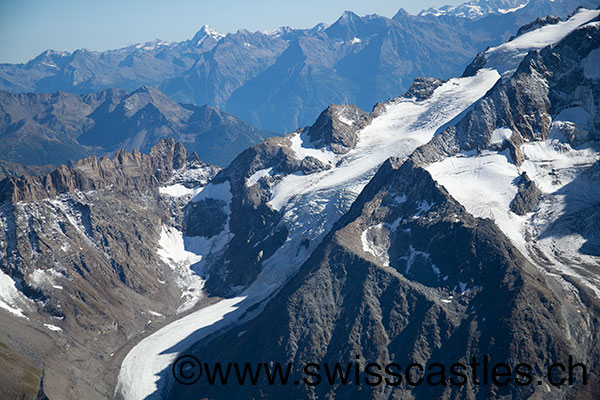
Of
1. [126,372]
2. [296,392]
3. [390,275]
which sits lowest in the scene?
[126,372]

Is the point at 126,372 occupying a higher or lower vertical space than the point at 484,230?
lower

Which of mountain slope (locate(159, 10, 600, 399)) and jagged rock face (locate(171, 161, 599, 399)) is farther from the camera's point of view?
jagged rock face (locate(171, 161, 599, 399))

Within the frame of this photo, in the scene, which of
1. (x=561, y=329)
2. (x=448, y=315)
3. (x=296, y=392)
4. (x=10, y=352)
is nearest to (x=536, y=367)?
(x=561, y=329)

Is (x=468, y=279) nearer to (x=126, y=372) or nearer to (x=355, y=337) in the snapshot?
(x=355, y=337)

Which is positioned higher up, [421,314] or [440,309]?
[440,309]

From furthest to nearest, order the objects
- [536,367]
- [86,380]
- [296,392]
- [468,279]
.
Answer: [86,380]
[468,279]
[296,392]
[536,367]

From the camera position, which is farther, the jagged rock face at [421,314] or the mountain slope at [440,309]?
the jagged rock face at [421,314]

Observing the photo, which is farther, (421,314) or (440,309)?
(421,314)

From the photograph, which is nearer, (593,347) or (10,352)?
(593,347)
